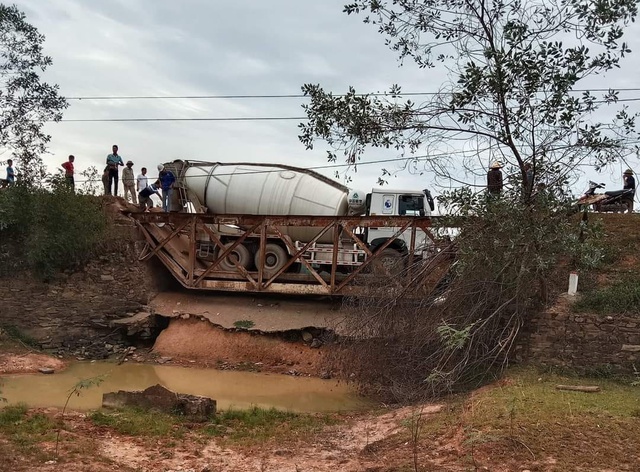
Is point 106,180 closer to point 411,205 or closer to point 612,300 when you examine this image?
point 411,205

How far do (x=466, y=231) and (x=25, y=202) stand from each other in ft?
37.4

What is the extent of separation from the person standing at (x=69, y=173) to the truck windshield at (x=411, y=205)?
8829 millimetres

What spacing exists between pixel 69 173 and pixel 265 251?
6.29m

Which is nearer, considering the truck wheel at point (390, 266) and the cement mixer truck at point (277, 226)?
the truck wheel at point (390, 266)

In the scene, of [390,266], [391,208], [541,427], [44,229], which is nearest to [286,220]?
[391,208]

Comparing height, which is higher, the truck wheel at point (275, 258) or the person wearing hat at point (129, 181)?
the person wearing hat at point (129, 181)

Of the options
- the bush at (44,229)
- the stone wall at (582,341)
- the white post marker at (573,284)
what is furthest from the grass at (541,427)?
the bush at (44,229)

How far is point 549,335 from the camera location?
9070 millimetres

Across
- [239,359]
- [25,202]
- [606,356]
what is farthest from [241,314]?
[606,356]

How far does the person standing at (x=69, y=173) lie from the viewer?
14.9 m

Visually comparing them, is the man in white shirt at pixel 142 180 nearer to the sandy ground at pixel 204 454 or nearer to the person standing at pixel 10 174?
the person standing at pixel 10 174

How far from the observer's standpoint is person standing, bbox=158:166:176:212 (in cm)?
1620

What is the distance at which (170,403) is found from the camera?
318 inches

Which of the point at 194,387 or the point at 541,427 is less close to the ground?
the point at 541,427
